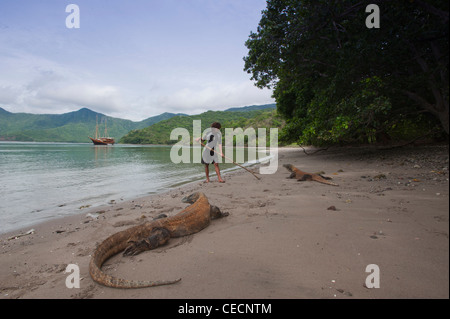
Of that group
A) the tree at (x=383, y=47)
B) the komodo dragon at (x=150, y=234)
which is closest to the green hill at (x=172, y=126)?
the tree at (x=383, y=47)

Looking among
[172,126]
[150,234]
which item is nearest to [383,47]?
[150,234]

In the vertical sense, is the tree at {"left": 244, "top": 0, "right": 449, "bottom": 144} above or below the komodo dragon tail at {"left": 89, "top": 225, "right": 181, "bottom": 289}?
above

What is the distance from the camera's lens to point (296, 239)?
10.7ft

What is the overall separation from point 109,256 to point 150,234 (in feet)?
2.36

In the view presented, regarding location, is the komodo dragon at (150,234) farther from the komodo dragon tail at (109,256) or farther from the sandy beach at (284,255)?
the sandy beach at (284,255)

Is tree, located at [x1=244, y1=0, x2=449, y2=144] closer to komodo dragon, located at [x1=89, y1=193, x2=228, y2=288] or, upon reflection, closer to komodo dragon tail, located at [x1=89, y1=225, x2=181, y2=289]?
komodo dragon tail, located at [x1=89, y1=225, x2=181, y2=289]

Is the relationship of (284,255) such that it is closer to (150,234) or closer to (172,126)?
(150,234)

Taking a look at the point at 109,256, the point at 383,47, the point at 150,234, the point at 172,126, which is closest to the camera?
the point at 383,47

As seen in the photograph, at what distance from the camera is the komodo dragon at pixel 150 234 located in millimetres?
3249

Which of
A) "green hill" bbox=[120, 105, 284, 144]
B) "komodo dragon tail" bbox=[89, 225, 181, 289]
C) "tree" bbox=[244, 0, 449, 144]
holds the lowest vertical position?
"komodo dragon tail" bbox=[89, 225, 181, 289]

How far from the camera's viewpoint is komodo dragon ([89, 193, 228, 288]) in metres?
3.25

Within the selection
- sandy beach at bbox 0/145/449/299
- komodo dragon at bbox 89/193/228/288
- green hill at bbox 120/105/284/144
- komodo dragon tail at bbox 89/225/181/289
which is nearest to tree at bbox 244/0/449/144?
sandy beach at bbox 0/145/449/299

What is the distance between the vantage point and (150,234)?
161 inches
